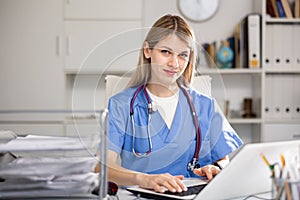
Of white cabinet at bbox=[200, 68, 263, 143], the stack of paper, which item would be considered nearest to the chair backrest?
the stack of paper

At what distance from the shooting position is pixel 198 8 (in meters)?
3.38

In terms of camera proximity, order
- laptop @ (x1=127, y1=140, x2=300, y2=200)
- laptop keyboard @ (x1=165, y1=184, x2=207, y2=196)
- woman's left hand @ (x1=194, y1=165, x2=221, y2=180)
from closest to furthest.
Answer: laptop @ (x1=127, y1=140, x2=300, y2=200), laptop keyboard @ (x1=165, y1=184, x2=207, y2=196), woman's left hand @ (x1=194, y1=165, x2=221, y2=180)

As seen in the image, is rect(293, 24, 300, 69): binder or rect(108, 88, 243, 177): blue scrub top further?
rect(293, 24, 300, 69): binder

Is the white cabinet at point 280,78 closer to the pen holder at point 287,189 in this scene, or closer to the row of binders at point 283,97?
the row of binders at point 283,97

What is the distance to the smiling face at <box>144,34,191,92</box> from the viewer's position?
61.4 inches

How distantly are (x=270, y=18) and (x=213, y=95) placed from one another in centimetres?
168

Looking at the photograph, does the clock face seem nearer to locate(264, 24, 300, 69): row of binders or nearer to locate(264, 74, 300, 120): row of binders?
locate(264, 24, 300, 69): row of binders

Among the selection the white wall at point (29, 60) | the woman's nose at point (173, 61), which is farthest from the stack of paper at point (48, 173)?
the white wall at point (29, 60)

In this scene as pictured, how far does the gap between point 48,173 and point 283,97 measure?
8.09 ft

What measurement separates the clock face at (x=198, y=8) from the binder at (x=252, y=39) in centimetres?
24

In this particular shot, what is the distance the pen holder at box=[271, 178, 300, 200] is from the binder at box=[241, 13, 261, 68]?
7.56ft

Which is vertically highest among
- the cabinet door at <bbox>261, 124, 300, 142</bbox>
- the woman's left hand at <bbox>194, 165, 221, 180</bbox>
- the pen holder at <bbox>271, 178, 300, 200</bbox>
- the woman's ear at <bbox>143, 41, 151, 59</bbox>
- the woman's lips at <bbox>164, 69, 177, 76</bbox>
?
the woman's ear at <bbox>143, 41, 151, 59</bbox>

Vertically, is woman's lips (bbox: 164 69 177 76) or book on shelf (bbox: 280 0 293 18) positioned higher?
book on shelf (bbox: 280 0 293 18)

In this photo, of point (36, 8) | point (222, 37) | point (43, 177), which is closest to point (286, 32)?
point (222, 37)
